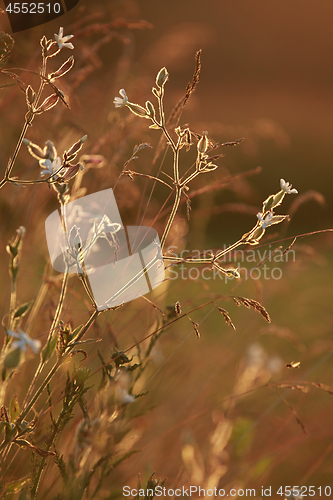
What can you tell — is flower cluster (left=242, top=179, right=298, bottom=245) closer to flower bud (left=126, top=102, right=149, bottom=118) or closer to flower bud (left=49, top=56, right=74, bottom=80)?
flower bud (left=126, top=102, right=149, bottom=118)

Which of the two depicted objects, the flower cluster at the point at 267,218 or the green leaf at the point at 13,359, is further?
the flower cluster at the point at 267,218

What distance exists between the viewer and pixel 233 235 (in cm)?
258

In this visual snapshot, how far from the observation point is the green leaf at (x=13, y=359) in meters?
0.36

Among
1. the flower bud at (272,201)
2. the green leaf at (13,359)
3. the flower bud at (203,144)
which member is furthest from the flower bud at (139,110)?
the green leaf at (13,359)

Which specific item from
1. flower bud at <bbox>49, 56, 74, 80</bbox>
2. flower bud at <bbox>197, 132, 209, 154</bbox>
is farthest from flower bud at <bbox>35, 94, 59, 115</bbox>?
flower bud at <bbox>197, 132, 209, 154</bbox>

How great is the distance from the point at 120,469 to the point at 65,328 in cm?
56

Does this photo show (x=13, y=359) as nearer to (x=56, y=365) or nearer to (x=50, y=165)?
(x=56, y=365)

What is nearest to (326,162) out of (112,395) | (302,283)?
(302,283)

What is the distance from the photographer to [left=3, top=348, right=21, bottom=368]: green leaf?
0.36 m

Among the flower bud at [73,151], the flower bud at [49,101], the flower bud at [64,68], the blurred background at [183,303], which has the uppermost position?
the flower bud at [64,68]

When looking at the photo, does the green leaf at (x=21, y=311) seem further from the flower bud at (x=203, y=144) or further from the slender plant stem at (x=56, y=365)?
the flower bud at (x=203, y=144)

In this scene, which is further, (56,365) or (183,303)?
(183,303)

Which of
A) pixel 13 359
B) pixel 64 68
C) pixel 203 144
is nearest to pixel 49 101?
pixel 64 68

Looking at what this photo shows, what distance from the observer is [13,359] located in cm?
36
